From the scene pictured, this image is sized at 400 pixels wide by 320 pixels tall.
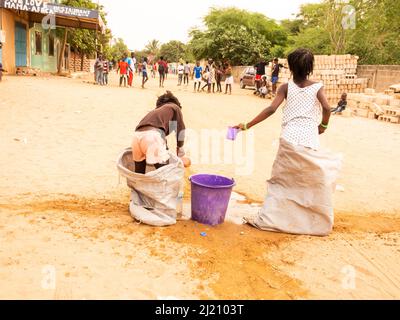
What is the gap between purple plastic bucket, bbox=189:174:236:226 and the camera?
363 cm

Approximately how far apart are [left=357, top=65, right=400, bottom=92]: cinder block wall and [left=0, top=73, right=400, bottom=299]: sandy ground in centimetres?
1119

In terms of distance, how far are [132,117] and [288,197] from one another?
652 centimetres

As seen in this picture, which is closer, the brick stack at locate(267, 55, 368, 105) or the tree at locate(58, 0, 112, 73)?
the brick stack at locate(267, 55, 368, 105)

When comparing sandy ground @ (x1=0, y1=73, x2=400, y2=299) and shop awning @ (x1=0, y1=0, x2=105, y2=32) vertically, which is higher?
shop awning @ (x1=0, y1=0, x2=105, y2=32)

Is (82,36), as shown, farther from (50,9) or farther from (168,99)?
(168,99)

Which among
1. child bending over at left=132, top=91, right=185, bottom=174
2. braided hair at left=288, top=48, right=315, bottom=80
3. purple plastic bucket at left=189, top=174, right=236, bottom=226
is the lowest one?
purple plastic bucket at left=189, top=174, right=236, bottom=226

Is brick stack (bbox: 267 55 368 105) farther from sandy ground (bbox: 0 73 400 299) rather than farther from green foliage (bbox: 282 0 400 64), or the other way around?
sandy ground (bbox: 0 73 400 299)

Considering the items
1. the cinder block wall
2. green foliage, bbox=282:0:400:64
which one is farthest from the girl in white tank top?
green foliage, bbox=282:0:400:64

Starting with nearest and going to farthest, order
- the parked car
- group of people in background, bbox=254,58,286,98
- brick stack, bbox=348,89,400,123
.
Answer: brick stack, bbox=348,89,400,123, group of people in background, bbox=254,58,286,98, the parked car

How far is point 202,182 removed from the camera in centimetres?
393

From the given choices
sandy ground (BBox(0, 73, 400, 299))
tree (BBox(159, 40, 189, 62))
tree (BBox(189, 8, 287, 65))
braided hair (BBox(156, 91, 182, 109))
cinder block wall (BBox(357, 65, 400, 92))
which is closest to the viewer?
sandy ground (BBox(0, 73, 400, 299))

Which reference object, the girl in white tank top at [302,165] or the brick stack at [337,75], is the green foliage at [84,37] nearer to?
the brick stack at [337,75]
